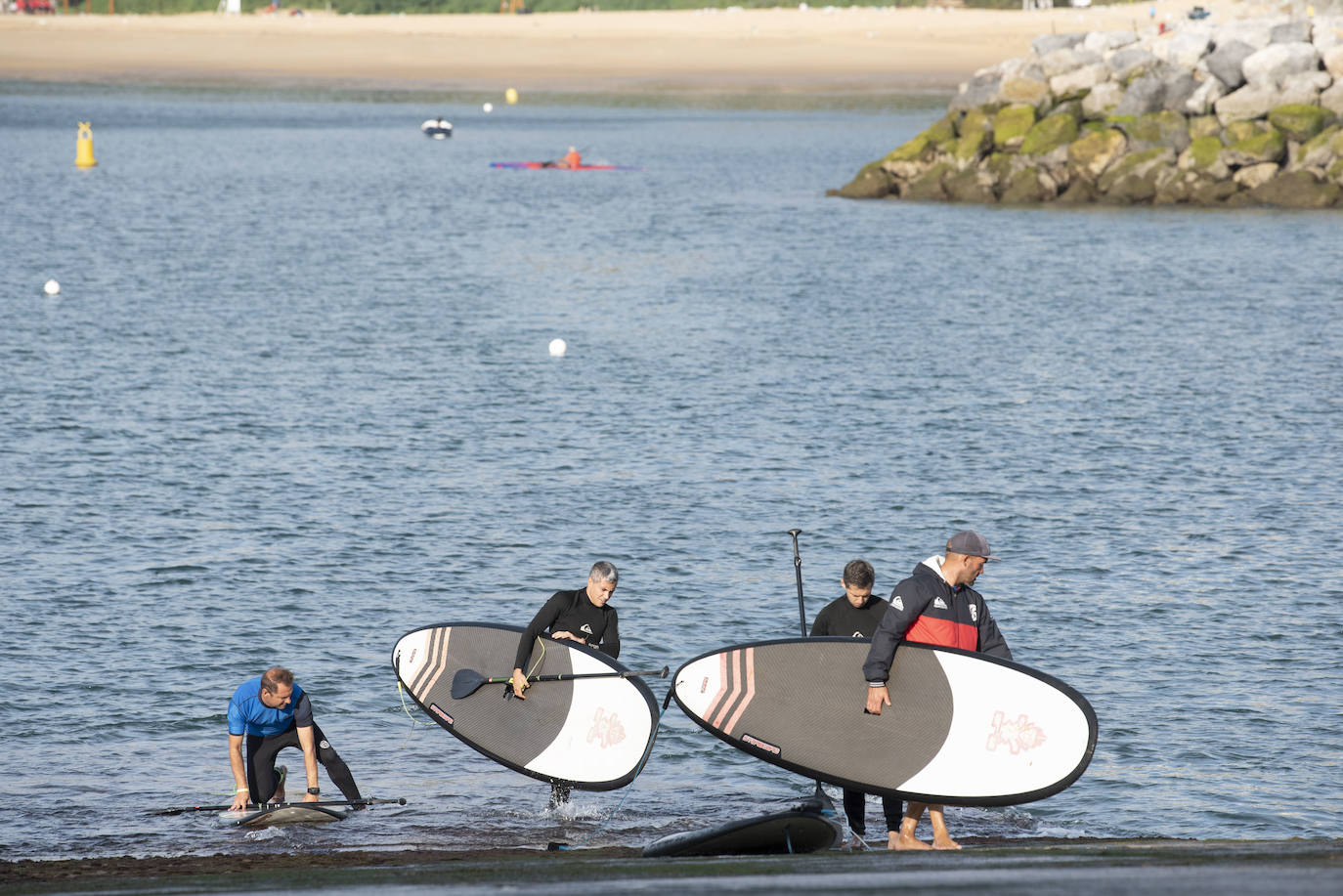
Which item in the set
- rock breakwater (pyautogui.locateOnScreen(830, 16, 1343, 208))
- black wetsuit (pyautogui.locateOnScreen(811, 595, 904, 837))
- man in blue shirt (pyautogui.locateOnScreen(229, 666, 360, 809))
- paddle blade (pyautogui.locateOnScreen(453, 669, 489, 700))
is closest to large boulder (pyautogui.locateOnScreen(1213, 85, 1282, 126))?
rock breakwater (pyautogui.locateOnScreen(830, 16, 1343, 208))

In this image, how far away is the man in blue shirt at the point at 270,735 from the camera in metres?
12.7

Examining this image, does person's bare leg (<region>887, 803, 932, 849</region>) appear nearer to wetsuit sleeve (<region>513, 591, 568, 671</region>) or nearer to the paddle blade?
wetsuit sleeve (<region>513, 591, 568, 671</region>)

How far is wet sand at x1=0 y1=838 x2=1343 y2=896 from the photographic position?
30.7ft

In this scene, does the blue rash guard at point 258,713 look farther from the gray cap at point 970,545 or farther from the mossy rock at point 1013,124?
the mossy rock at point 1013,124

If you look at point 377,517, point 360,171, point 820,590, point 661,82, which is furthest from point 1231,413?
point 661,82

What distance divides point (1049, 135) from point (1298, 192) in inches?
363

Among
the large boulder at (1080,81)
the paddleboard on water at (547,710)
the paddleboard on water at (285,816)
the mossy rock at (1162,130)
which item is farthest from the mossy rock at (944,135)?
the paddleboard on water at (285,816)

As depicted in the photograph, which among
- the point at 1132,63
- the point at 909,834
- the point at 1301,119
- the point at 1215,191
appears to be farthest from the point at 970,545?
the point at 1132,63

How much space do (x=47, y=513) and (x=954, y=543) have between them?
15.4 meters

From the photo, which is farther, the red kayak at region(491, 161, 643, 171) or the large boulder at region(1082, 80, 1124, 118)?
the red kayak at region(491, 161, 643, 171)

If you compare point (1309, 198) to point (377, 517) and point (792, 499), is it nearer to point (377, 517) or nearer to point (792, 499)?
point (792, 499)

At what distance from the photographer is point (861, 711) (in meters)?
12.4

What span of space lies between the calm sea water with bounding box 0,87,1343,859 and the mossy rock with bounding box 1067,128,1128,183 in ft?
18.6

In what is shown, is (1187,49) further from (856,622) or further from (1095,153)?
(856,622)
